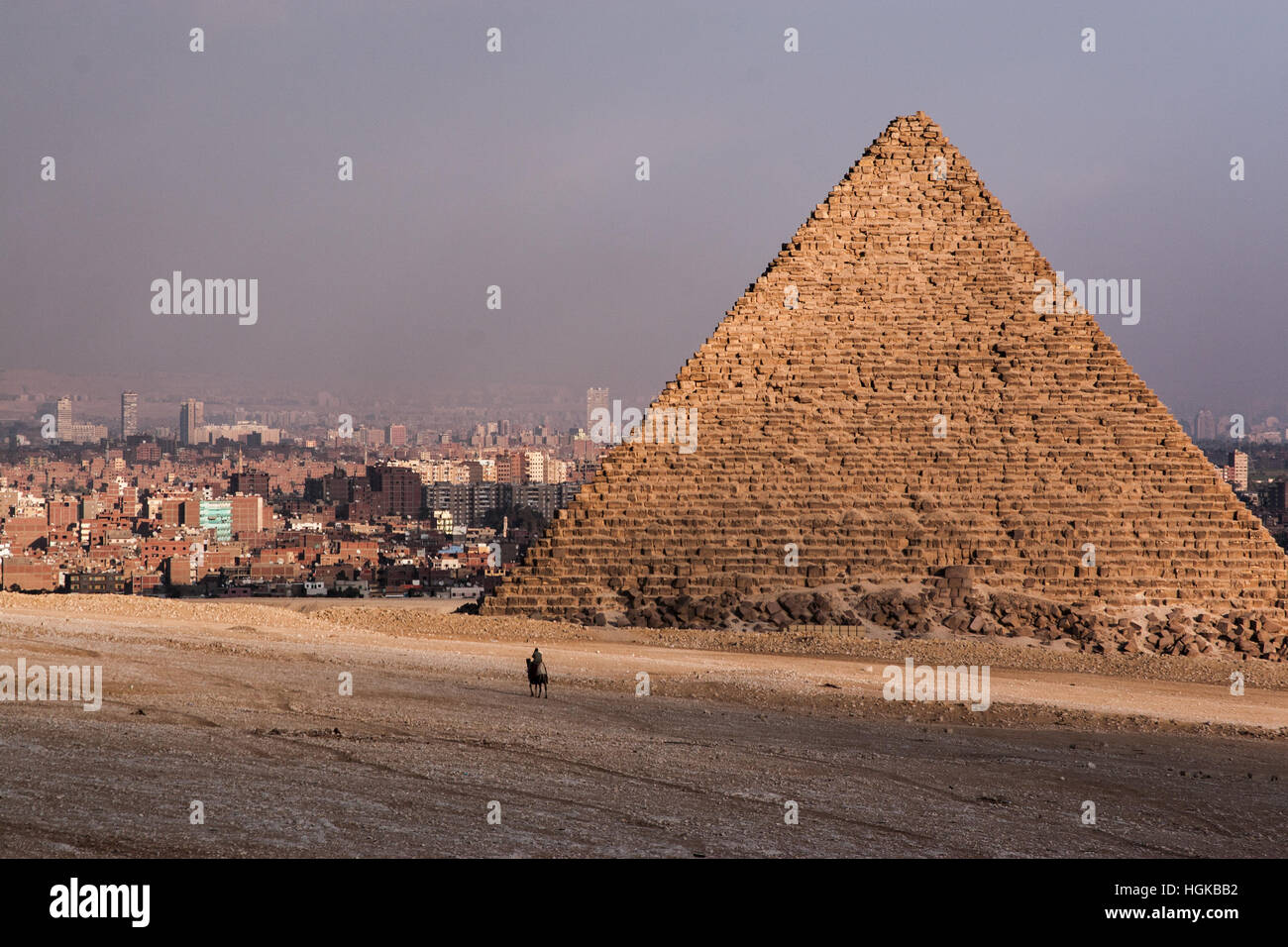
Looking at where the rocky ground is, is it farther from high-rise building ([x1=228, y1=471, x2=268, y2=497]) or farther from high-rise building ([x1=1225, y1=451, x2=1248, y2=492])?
high-rise building ([x1=228, y1=471, x2=268, y2=497])

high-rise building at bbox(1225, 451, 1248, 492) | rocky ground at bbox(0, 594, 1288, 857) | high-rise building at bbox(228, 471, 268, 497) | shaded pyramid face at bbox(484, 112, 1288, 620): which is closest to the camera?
rocky ground at bbox(0, 594, 1288, 857)

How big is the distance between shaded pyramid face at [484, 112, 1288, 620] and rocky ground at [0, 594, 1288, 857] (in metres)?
5.89

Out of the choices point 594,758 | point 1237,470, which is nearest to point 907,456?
point 594,758

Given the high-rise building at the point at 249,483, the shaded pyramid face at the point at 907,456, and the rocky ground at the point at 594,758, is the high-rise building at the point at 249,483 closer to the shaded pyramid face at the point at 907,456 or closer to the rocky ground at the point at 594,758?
the shaded pyramid face at the point at 907,456

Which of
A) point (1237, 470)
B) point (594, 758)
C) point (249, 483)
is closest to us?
point (594, 758)

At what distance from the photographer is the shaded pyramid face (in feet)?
94.5

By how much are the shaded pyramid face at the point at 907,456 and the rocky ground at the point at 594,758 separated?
5.89 meters

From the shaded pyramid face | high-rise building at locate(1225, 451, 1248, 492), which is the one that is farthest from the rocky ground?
high-rise building at locate(1225, 451, 1248, 492)

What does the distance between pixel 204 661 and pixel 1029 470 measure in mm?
16994

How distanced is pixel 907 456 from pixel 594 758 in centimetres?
1878

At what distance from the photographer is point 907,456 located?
30.4m

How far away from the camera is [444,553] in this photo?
5978cm

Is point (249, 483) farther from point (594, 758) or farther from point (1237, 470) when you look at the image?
point (594, 758)

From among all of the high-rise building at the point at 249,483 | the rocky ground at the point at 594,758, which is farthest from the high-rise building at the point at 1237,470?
the rocky ground at the point at 594,758
